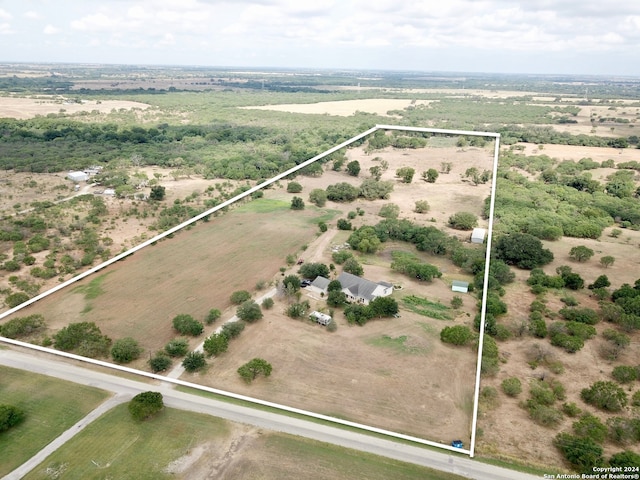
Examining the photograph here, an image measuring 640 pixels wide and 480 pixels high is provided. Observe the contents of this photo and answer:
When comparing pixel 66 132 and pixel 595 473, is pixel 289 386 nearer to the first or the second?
pixel 595 473

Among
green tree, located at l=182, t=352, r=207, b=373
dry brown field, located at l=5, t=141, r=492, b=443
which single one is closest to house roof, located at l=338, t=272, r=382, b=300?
dry brown field, located at l=5, t=141, r=492, b=443

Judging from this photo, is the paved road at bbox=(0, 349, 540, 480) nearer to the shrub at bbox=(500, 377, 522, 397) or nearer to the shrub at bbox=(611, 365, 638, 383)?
the shrub at bbox=(500, 377, 522, 397)

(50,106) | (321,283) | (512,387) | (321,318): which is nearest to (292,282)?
(321,283)

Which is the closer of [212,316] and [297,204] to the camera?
[212,316]

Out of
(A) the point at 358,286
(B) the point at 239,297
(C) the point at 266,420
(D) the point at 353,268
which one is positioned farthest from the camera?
(D) the point at 353,268

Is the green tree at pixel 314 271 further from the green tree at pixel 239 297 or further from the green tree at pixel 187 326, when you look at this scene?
the green tree at pixel 187 326

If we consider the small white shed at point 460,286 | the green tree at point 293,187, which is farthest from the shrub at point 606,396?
the green tree at point 293,187

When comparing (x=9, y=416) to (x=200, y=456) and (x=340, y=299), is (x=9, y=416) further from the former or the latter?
(x=340, y=299)
